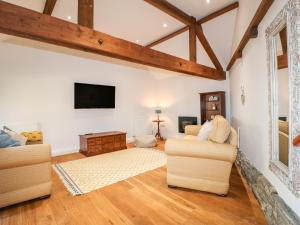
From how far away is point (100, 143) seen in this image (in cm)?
457

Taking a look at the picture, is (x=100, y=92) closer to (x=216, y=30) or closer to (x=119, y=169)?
(x=119, y=169)

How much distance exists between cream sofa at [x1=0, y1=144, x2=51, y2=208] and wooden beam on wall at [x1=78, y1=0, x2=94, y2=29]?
5.76ft

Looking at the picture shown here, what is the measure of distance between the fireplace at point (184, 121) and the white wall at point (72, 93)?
0.61 feet

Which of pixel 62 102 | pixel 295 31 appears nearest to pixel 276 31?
pixel 295 31

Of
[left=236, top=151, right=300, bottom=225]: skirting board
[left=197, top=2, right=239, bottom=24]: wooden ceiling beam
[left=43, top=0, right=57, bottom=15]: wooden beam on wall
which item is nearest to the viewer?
[left=236, top=151, right=300, bottom=225]: skirting board

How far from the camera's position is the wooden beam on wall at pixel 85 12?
7.76ft

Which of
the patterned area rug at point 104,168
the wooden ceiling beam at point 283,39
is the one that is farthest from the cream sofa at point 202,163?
the wooden ceiling beam at point 283,39

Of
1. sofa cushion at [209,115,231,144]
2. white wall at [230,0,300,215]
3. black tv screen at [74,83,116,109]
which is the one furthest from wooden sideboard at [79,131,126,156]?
white wall at [230,0,300,215]

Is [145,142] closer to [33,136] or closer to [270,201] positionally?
[33,136]

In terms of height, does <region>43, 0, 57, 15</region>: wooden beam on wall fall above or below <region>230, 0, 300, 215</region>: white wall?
above

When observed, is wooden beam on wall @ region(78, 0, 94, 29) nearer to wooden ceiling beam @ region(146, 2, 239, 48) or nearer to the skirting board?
wooden ceiling beam @ region(146, 2, 239, 48)

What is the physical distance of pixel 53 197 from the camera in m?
2.33

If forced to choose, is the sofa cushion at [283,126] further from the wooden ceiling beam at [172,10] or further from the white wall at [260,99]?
the wooden ceiling beam at [172,10]

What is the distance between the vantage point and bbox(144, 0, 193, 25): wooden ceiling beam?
323 cm
